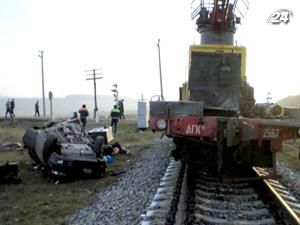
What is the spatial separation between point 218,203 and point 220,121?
4.96 ft

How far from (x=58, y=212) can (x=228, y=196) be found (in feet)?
9.16

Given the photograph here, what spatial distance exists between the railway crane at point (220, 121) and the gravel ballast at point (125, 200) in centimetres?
103

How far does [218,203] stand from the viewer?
26.5 ft

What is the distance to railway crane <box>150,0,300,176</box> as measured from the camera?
889 cm

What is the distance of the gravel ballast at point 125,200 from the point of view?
7365 millimetres

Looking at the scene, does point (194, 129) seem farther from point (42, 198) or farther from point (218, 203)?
point (42, 198)

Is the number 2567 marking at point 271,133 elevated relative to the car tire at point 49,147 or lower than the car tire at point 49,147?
elevated

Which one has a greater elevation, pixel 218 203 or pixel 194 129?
pixel 194 129

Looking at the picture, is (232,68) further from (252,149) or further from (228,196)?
(228,196)

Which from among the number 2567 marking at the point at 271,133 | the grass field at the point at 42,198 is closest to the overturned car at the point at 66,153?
the grass field at the point at 42,198

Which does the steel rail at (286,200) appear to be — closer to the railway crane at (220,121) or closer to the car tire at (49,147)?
the railway crane at (220,121)

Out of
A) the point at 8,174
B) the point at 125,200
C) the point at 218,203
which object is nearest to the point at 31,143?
the point at 8,174

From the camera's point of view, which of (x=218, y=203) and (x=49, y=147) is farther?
(x=49, y=147)

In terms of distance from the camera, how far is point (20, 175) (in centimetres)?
1273
